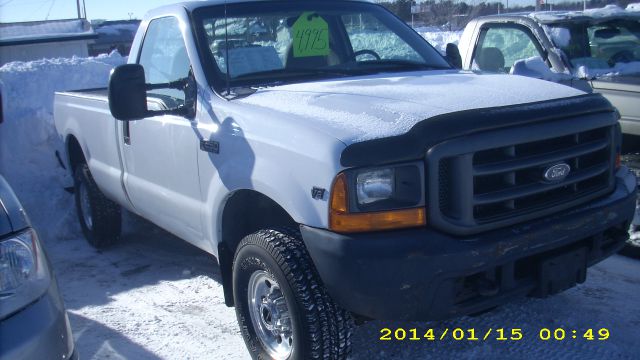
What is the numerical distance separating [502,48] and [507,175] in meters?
4.42

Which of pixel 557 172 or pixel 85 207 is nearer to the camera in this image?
pixel 557 172

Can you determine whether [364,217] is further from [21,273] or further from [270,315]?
[21,273]

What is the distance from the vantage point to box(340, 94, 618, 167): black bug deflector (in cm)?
252

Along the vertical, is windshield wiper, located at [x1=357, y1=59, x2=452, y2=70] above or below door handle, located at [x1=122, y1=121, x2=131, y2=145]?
above

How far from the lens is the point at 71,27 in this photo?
60.3 ft

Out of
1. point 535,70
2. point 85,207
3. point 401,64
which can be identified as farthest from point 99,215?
point 535,70

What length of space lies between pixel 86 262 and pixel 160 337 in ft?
5.97

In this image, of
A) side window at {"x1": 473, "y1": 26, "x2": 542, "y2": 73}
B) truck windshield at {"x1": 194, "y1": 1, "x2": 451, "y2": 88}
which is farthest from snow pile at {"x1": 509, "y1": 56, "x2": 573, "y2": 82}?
truck windshield at {"x1": 194, "y1": 1, "x2": 451, "y2": 88}

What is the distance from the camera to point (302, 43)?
3.96m

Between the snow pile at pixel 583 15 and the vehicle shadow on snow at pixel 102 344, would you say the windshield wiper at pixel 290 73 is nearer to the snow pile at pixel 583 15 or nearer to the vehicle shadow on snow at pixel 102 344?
the vehicle shadow on snow at pixel 102 344

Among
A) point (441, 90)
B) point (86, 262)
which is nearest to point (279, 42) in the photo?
point (441, 90)

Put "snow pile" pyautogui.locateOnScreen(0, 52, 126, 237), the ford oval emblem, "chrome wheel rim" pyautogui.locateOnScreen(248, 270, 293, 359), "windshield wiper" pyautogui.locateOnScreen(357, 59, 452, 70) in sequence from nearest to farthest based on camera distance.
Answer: the ford oval emblem, "chrome wheel rim" pyautogui.locateOnScreen(248, 270, 293, 359), "windshield wiper" pyautogui.locateOnScreen(357, 59, 452, 70), "snow pile" pyautogui.locateOnScreen(0, 52, 126, 237)

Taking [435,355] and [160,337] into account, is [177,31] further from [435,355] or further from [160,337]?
[435,355]

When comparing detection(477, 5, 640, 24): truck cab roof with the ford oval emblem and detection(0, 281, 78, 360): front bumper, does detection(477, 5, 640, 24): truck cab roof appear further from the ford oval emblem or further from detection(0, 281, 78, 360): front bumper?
A: detection(0, 281, 78, 360): front bumper
